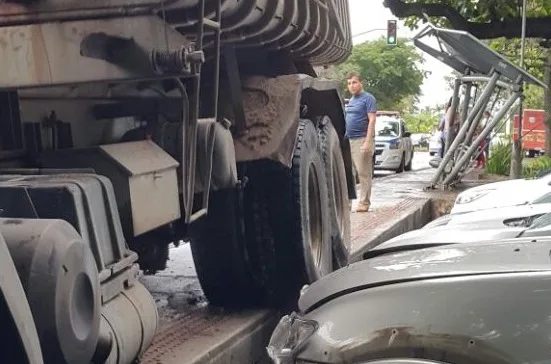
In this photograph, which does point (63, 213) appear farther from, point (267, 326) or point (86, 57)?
point (267, 326)

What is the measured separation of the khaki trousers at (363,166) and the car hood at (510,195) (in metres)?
2.56

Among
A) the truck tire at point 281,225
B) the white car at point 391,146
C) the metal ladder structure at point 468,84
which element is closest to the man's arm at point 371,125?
the metal ladder structure at point 468,84

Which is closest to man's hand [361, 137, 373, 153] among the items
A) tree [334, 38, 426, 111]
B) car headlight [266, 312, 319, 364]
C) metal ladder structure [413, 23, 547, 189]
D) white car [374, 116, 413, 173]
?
metal ladder structure [413, 23, 547, 189]

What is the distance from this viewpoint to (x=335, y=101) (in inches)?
278

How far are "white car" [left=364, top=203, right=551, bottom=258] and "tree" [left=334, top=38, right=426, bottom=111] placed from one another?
1708 inches

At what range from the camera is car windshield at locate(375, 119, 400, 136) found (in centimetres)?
2544

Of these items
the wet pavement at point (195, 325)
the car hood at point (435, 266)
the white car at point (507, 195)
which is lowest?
the wet pavement at point (195, 325)

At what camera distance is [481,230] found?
218 inches

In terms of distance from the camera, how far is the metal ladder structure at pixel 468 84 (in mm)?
13383

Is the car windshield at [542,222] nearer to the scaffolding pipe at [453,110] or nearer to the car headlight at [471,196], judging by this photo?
the car headlight at [471,196]

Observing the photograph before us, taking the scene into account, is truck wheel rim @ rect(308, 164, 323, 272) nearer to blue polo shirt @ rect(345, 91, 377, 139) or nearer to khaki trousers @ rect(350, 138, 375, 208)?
khaki trousers @ rect(350, 138, 375, 208)

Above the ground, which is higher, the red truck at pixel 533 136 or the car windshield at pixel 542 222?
the car windshield at pixel 542 222

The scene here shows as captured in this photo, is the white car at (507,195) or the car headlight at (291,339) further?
the white car at (507,195)

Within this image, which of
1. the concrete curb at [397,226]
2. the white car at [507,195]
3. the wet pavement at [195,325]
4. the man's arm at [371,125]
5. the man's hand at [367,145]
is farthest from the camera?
the man's hand at [367,145]
